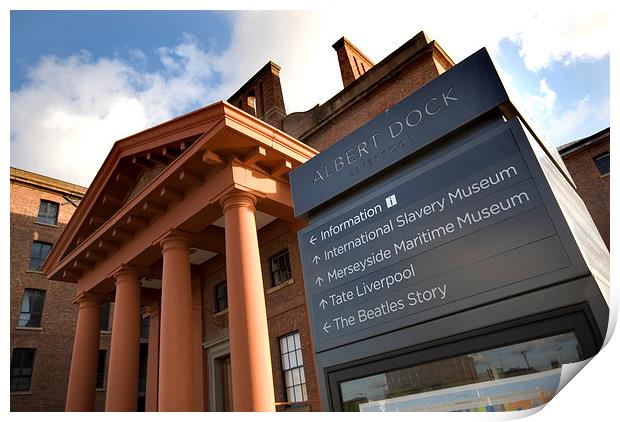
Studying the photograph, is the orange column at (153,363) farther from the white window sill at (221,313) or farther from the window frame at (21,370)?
the window frame at (21,370)

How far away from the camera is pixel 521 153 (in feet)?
7.06

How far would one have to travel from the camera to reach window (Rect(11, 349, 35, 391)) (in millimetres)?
22500

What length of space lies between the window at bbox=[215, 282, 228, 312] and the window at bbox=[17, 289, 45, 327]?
1609cm

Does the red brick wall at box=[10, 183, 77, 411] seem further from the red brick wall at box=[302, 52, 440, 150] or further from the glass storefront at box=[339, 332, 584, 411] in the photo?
the glass storefront at box=[339, 332, 584, 411]

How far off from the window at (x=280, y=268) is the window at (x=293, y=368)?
66.6 inches

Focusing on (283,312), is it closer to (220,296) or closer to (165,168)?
(220,296)

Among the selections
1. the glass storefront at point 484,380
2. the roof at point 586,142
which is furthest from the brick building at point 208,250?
the roof at point 586,142

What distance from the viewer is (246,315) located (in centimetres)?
824

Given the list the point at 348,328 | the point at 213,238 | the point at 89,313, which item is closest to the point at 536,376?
the point at 348,328

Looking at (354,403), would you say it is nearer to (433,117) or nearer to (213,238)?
(433,117)

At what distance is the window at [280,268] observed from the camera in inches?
495

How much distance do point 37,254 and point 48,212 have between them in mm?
3067

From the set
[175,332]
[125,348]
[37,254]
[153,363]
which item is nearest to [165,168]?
Result: [175,332]

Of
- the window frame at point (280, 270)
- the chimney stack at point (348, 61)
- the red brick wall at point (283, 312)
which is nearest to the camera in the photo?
the red brick wall at point (283, 312)
